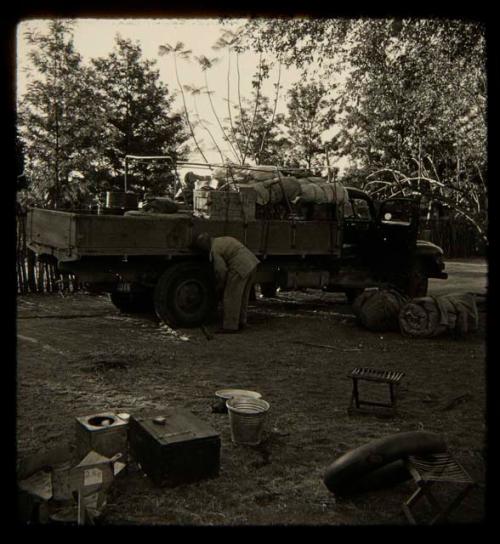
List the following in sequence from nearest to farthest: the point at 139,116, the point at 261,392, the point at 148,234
Result: the point at 261,392 < the point at 148,234 < the point at 139,116

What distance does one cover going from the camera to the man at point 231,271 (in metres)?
8.67

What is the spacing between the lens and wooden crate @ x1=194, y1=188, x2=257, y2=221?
9172mm

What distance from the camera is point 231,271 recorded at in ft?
28.6

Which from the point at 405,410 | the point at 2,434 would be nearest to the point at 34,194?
the point at 405,410

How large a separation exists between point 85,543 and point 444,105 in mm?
16122

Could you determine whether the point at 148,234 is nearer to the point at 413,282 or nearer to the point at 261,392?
the point at 261,392

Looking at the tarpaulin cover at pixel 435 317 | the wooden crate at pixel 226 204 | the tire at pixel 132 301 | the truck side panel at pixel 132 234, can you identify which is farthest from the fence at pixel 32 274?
the tarpaulin cover at pixel 435 317

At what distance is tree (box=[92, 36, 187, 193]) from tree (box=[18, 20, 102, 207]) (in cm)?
1111

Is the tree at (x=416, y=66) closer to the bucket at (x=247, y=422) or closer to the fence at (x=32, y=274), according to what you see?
the bucket at (x=247, y=422)

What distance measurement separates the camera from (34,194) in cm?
1341

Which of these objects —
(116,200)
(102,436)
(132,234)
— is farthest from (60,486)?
(116,200)

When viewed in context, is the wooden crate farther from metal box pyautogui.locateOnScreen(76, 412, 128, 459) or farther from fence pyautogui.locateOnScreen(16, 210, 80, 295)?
metal box pyautogui.locateOnScreen(76, 412, 128, 459)

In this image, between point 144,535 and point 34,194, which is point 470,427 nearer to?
point 144,535

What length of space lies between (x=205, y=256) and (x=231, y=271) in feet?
2.50
